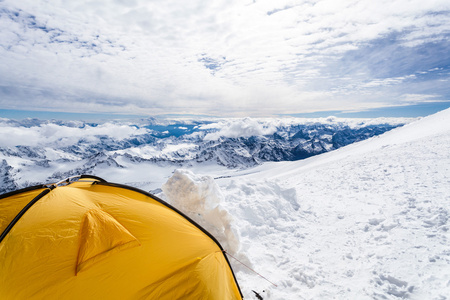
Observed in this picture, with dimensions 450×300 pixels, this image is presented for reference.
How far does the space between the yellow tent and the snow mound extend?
62.4 inches

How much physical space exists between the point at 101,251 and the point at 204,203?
3.79 metres

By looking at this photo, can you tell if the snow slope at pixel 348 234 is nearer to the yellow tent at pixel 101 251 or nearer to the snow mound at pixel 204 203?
the snow mound at pixel 204 203

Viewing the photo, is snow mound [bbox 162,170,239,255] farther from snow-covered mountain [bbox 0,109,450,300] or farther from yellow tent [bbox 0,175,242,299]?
yellow tent [bbox 0,175,242,299]

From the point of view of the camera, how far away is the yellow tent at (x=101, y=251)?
335cm

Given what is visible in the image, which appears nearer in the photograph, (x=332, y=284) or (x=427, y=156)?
(x=332, y=284)

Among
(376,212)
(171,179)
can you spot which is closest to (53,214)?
(171,179)

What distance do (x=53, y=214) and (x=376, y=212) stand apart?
10.4 meters

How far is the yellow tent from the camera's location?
335 cm

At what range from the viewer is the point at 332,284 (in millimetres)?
4938

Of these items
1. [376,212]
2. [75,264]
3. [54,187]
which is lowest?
[376,212]

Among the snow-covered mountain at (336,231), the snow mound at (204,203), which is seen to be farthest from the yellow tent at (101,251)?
the snow-covered mountain at (336,231)

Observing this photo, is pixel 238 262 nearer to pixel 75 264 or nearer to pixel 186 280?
pixel 186 280

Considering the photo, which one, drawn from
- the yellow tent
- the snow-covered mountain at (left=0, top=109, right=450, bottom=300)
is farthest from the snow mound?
the yellow tent

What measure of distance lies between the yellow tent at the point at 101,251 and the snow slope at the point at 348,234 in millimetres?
1679
